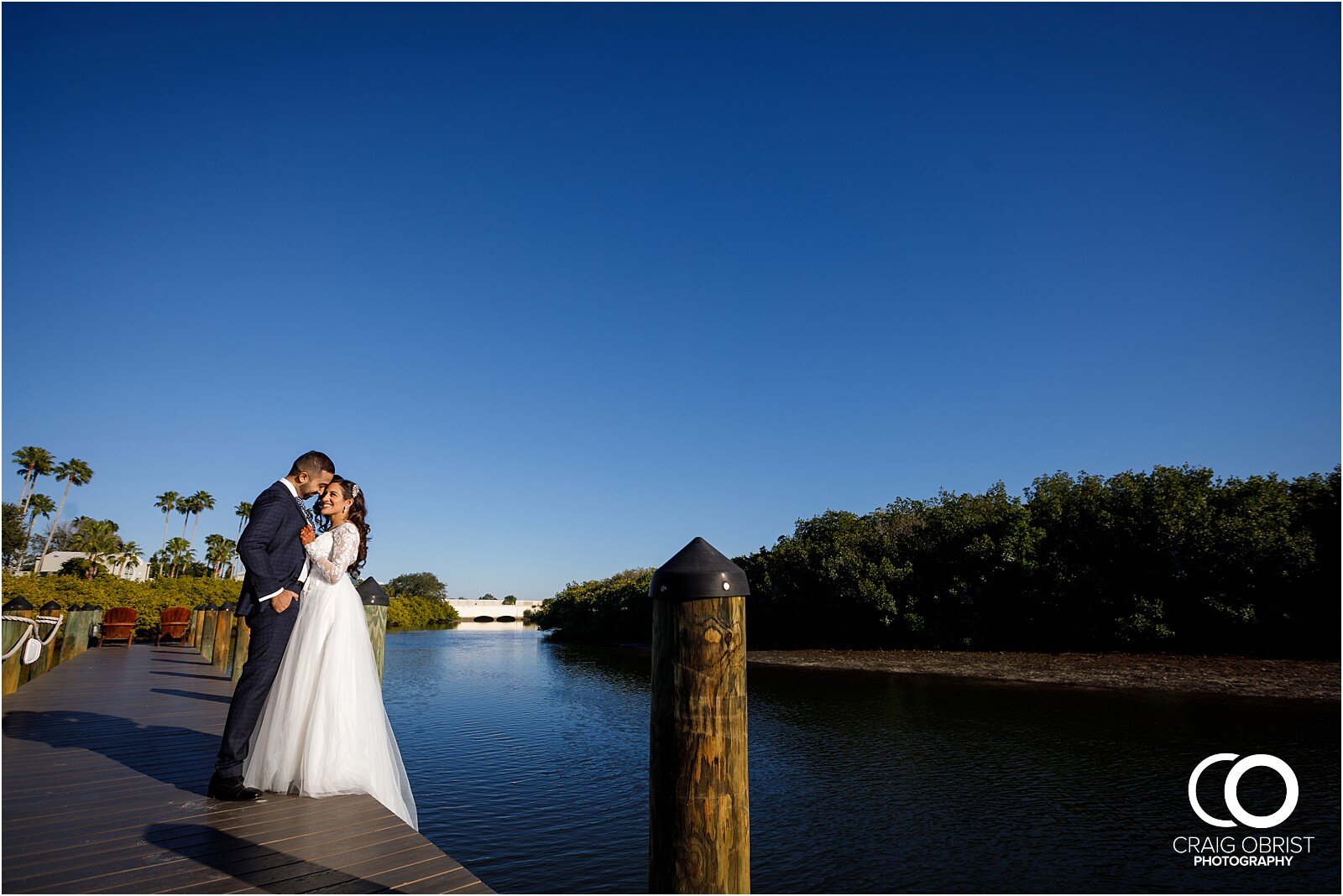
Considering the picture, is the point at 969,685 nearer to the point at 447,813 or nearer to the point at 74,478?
the point at 447,813

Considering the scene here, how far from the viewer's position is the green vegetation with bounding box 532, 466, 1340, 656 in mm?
28828

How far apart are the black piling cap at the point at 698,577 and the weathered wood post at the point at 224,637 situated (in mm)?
16792

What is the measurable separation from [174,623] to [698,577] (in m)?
28.7

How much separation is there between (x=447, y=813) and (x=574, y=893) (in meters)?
3.45

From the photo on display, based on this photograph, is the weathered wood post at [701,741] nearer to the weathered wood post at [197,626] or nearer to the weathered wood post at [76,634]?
the weathered wood post at [76,634]

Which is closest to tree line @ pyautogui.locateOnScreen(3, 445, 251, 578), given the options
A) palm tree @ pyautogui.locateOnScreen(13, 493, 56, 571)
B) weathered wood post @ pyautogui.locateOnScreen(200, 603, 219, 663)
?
palm tree @ pyautogui.locateOnScreen(13, 493, 56, 571)

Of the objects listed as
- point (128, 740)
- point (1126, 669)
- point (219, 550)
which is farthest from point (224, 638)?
point (219, 550)

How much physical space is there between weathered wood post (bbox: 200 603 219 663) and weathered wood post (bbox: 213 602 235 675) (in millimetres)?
361

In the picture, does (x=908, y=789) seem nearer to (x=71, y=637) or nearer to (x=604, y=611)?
(x=71, y=637)

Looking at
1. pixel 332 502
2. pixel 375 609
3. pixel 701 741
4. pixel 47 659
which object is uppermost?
pixel 332 502

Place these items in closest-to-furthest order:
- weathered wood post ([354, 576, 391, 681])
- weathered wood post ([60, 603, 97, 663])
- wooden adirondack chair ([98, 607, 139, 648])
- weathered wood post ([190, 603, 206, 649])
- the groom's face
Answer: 1. the groom's face
2. weathered wood post ([354, 576, 391, 681])
3. weathered wood post ([60, 603, 97, 663])
4. weathered wood post ([190, 603, 206, 649])
5. wooden adirondack chair ([98, 607, 139, 648])

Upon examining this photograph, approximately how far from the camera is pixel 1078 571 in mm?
34031

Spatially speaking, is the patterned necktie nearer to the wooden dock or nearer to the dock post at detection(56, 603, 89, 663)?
the wooden dock

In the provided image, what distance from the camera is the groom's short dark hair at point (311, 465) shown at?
5.66m
